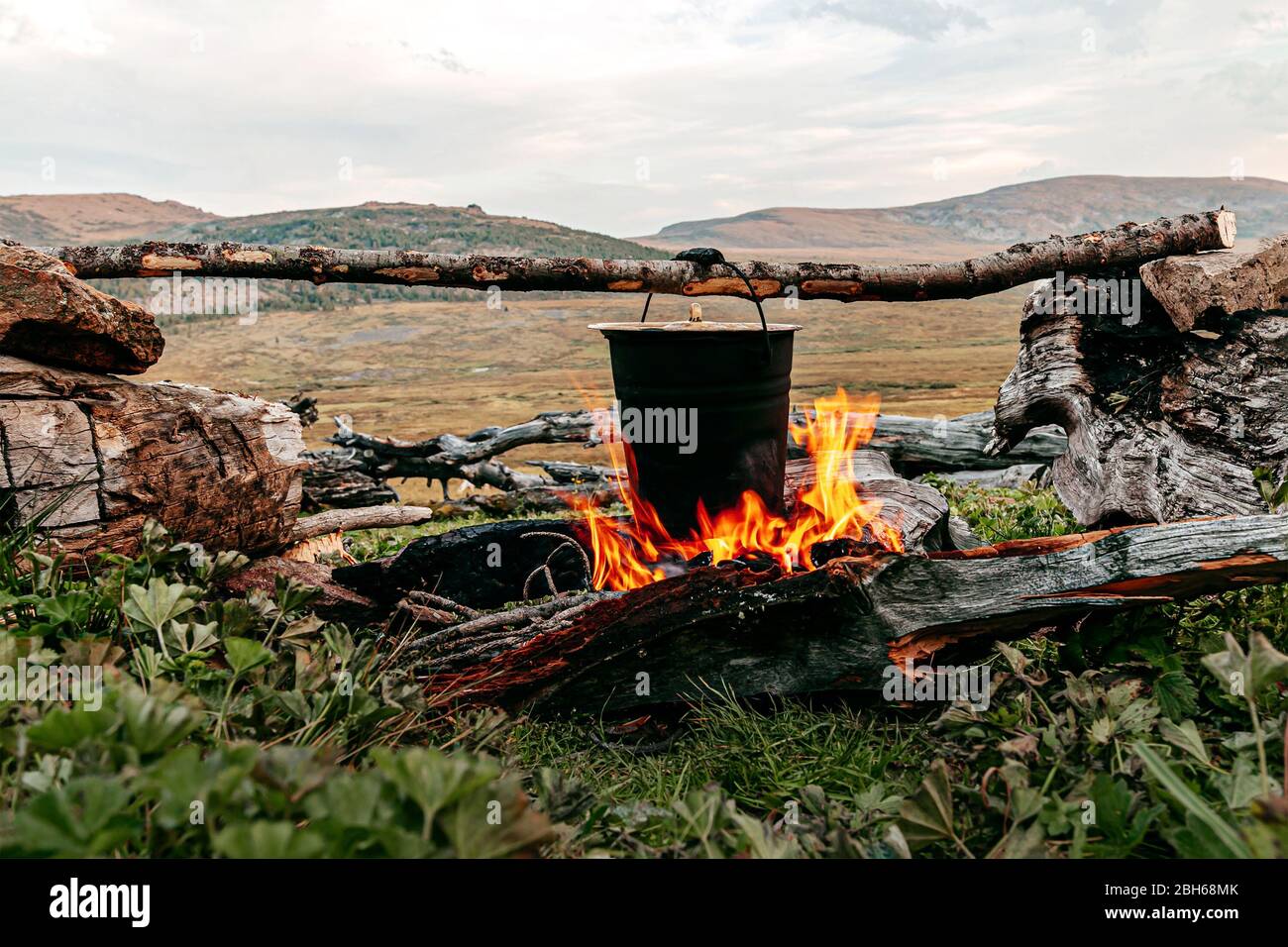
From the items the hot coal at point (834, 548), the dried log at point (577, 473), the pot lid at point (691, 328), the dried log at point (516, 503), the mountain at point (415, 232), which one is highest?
the mountain at point (415, 232)

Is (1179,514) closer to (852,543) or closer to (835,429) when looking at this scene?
(852,543)

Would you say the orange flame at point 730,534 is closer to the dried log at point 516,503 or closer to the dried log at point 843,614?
the dried log at point 843,614

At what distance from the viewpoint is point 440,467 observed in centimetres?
1228

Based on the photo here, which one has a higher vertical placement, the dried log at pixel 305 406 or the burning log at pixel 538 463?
the dried log at pixel 305 406

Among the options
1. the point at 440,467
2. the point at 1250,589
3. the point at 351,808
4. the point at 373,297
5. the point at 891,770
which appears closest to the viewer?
the point at 351,808

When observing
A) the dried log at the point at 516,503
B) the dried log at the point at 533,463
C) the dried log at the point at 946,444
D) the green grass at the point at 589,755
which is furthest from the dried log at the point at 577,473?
the green grass at the point at 589,755

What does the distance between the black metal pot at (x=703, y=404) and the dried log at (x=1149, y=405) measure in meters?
1.87

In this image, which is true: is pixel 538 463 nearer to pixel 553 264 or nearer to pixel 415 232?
pixel 553 264

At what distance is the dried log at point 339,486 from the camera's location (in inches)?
425

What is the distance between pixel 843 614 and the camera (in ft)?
11.4

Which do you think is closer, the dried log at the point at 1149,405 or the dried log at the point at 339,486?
the dried log at the point at 1149,405

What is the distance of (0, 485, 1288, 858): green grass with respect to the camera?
4.86 feet
